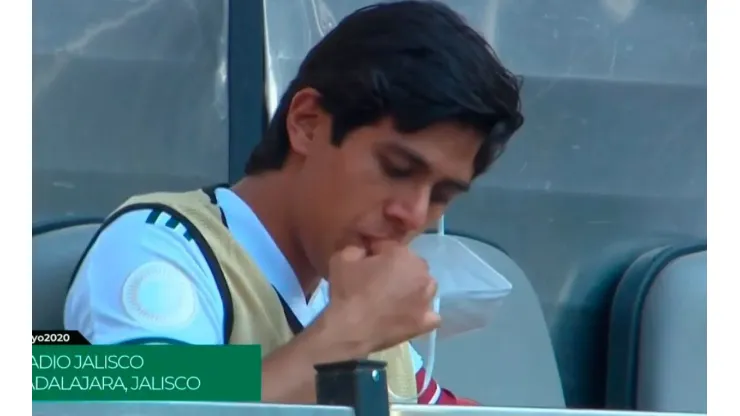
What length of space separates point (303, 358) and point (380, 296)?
0.11 m

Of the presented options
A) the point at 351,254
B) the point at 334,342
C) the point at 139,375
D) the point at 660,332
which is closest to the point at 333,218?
the point at 351,254

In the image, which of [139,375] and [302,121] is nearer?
[139,375]

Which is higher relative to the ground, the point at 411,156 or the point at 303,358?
the point at 411,156

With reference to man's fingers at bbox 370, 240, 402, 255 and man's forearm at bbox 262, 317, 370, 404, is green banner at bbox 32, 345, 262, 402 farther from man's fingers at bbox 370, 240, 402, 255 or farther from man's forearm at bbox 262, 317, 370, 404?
man's fingers at bbox 370, 240, 402, 255

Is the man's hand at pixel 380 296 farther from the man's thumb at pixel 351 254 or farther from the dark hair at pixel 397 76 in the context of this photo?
the dark hair at pixel 397 76

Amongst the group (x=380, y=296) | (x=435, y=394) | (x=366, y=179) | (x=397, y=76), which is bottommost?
(x=435, y=394)

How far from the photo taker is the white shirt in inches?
47.8

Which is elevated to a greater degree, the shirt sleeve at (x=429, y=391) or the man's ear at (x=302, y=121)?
the man's ear at (x=302, y=121)

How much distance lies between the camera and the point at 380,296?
1.26 m

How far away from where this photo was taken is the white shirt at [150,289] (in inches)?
47.8

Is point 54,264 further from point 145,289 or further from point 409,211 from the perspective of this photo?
point 409,211

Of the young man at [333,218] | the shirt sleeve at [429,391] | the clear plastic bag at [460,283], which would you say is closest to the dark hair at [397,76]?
the young man at [333,218]

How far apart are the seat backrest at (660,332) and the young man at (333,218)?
0.78 feet

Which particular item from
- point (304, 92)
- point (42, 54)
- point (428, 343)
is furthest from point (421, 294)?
point (42, 54)
